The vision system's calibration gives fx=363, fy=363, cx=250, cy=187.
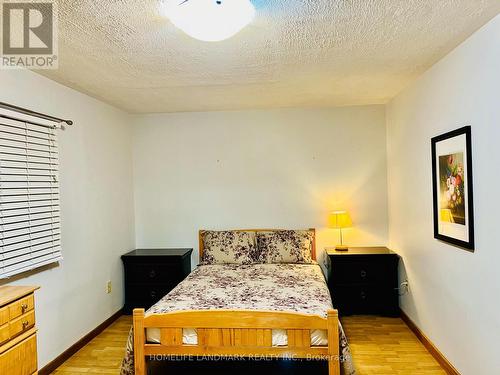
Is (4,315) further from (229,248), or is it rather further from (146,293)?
(229,248)

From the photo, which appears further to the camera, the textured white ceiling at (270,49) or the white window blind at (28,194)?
the white window blind at (28,194)

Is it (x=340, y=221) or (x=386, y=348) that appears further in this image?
(x=340, y=221)

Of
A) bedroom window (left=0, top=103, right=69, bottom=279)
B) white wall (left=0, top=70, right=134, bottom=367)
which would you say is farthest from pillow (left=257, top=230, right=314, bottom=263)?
bedroom window (left=0, top=103, right=69, bottom=279)

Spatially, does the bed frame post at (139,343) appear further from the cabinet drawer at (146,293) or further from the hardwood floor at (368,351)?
the cabinet drawer at (146,293)

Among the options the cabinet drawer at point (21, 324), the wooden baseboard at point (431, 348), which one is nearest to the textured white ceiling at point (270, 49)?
the cabinet drawer at point (21, 324)

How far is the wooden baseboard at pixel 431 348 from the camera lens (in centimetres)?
257

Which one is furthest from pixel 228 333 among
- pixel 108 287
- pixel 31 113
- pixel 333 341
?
pixel 31 113

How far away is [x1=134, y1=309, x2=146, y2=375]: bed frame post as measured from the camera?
2332 mm

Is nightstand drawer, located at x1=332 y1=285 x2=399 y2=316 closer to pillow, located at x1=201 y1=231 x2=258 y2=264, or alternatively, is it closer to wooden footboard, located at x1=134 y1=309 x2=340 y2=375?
pillow, located at x1=201 y1=231 x2=258 y2=264

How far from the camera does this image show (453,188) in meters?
2.47

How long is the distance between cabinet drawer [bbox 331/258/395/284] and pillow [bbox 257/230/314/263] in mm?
325

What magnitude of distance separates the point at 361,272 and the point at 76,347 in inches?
109

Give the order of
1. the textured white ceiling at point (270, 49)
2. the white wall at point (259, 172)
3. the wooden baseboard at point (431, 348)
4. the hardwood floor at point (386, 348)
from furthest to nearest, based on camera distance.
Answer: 1. the white wall at point (259, 172)
2. the hardwood floor at point (386, 348)
3. the wooden baseboard at point (431, 348)
4. the textured white ceiling at point (270, 49)

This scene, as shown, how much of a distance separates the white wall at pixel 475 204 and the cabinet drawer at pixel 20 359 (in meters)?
2.63
